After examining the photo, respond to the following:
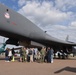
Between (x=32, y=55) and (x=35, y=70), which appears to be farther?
(x=32, y=55)

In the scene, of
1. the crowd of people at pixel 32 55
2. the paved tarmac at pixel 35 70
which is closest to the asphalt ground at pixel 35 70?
the paved tarmac at pixel 35 70

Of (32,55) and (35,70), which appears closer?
(35,70)

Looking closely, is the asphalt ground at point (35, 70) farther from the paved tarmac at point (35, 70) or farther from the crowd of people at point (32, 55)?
the crowd of people at point (32, 55)

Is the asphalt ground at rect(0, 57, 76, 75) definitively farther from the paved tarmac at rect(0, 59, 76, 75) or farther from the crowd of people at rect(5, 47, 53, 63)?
the crowd of people at rect(5, 47, 53, 63)

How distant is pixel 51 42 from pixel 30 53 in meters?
5.82

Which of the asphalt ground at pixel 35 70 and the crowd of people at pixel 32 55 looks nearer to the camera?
the asphalt ground at pixel 35 70

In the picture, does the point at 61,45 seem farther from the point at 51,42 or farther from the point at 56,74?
the point at 56,74

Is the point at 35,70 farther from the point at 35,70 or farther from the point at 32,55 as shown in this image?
the point at 32,55

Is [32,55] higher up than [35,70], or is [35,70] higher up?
[32,55]

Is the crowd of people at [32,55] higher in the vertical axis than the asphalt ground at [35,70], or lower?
higher

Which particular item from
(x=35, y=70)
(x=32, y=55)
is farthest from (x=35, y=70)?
(x=32, y=55)

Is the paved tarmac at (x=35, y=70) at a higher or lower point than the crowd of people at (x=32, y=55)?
lower

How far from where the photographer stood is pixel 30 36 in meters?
17.8

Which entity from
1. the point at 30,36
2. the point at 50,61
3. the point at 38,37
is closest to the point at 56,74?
the point at 50,61
